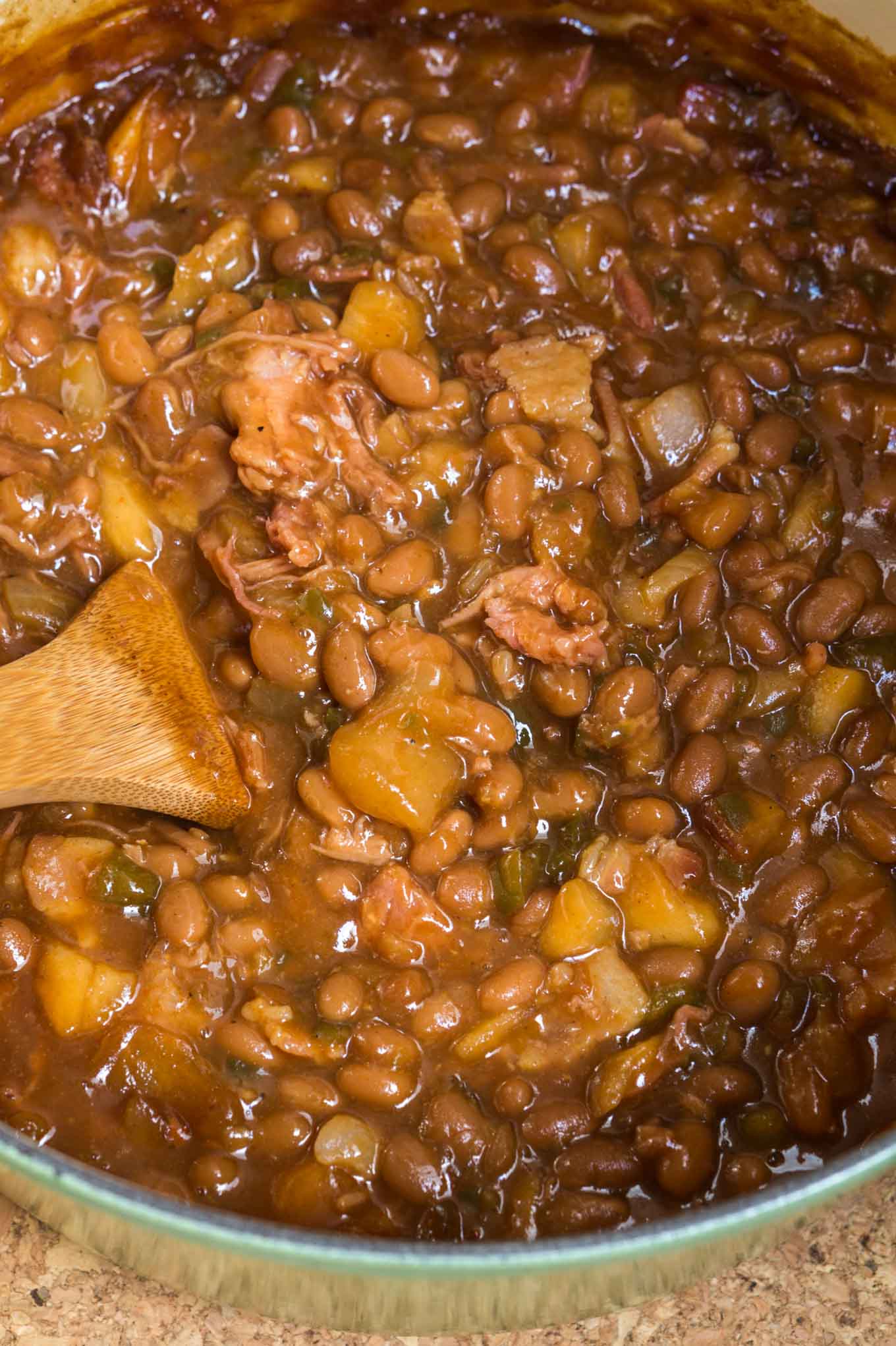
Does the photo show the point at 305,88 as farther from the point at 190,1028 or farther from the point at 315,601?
the point at 190,1028

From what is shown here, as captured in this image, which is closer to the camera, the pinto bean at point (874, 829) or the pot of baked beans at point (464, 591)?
the pot of baked beans at point (464, 591)

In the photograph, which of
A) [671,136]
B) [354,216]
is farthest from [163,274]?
[671,136]

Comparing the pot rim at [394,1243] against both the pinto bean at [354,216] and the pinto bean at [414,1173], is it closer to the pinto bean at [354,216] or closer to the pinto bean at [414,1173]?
the pinto bean at [414,1173]

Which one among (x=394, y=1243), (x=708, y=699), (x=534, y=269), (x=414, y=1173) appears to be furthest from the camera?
(x=534, y=269)

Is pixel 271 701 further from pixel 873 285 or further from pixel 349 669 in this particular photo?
pixel 873 285

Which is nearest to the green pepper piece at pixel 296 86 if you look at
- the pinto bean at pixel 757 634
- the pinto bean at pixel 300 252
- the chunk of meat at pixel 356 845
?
the pinto bean at pixel 300 252
